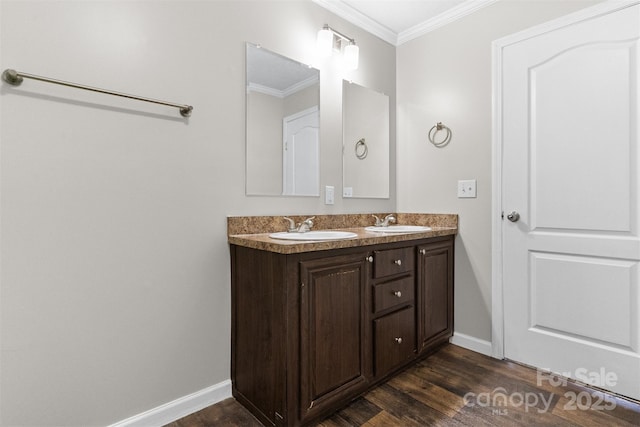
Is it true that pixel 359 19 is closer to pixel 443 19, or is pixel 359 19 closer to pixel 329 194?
pixel 443 19

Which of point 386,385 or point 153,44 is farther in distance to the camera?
point 386,385

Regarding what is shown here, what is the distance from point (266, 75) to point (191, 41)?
42 cm

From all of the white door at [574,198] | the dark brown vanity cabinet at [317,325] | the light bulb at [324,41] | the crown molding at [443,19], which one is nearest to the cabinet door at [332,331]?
the dark brown vanity cabinet at [317,325]

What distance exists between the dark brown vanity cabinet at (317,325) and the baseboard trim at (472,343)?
53cm

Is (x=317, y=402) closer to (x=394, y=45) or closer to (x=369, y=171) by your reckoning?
(x=369, y=171)

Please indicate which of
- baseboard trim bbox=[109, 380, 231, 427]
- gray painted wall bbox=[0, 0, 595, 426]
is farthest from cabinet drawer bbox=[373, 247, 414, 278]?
baseboard trim bbox=[109, 380, 231, 427]

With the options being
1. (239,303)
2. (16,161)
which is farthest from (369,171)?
(16,161)

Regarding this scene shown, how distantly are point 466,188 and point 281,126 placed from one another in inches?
51.2

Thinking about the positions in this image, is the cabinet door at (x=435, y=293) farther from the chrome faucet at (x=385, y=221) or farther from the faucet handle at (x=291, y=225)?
the faucet handle at (x=291, y=225)

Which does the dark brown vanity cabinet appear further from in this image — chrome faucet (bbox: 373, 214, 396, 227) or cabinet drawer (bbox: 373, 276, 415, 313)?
chrome faucet (bbox: 373, 214, 396, 227)

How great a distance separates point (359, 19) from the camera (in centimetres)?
238

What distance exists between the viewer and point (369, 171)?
8.18 feet

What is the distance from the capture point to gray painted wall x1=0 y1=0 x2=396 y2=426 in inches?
47.8

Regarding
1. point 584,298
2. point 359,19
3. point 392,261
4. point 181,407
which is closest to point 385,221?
point 392,261
